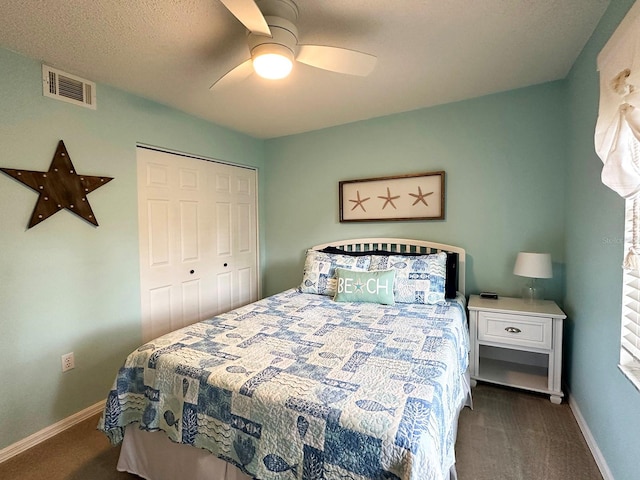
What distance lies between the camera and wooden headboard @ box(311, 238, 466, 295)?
2.72 m

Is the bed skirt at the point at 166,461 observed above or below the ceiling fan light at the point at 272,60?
below

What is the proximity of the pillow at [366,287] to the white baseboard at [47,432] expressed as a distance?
1.96 metres

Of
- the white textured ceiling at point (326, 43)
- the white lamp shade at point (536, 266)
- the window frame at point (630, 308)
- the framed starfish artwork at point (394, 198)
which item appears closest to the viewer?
the window frame at point (630, 308)

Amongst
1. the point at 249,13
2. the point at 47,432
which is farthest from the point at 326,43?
the point at 47,432

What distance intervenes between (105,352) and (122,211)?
1.08 m

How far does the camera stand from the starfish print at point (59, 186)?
189cm

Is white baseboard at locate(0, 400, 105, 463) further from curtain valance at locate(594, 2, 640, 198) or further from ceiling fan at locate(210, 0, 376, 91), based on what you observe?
curtain valance at locate(594, 2, 640, 198)

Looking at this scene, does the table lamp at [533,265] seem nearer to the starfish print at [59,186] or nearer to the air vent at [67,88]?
the starfish print at [59,186]

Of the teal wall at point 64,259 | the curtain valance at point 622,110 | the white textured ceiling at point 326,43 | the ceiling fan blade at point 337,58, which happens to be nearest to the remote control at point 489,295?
the curtain valance at point 622,110

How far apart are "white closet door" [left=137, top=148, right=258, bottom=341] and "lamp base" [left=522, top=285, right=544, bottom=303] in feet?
9.15

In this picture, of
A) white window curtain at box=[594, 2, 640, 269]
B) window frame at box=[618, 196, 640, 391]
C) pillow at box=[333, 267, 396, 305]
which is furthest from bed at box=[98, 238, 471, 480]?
white window curtain at box=[594, 2, 640, 269]

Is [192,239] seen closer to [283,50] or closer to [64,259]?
[64,259]

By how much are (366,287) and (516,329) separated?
112 centimetres

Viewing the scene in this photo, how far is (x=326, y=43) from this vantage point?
1.82 meters
